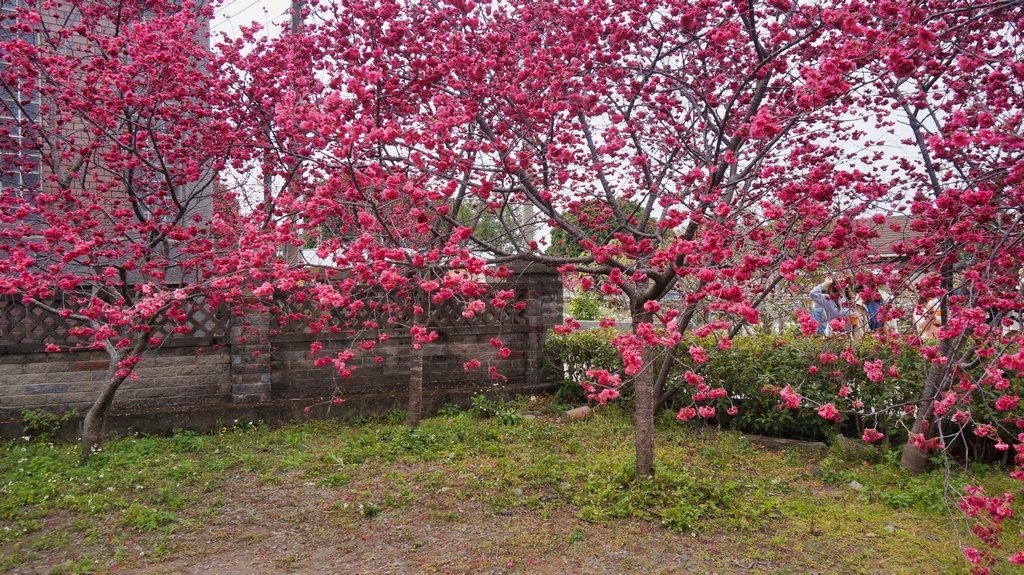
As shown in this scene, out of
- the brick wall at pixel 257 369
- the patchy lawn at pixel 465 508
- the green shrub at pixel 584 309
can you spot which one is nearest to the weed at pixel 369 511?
the patchy lawn at pixel 465 508

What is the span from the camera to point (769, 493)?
464 centimetres

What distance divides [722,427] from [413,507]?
131 inches

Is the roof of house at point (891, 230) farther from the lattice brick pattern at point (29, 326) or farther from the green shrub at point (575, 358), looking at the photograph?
the lattice brick pattern at point (29, 326)

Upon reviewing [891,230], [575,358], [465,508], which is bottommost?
[465,508]

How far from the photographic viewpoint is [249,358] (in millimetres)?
6824

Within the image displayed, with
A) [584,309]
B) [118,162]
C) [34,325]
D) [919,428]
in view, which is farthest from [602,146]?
[584,309]

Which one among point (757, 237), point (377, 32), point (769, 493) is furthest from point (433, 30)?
point (769, 493)

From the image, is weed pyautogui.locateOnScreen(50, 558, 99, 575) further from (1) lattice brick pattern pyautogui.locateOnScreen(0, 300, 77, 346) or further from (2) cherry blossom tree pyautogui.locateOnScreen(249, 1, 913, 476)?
(1) lattice brick pattern pyautogui.locateOnScreen(0, 300, 77, 346)

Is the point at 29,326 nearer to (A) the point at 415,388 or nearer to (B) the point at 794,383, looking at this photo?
(A) the point at 415,388

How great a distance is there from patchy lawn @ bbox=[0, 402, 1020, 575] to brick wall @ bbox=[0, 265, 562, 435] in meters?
0.60

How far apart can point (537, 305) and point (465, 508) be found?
3.89 m

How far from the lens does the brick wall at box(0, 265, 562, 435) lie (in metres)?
6.29

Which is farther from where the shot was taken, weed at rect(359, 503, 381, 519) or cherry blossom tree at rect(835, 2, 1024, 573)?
weed at rect(359, 503, 381, 519)

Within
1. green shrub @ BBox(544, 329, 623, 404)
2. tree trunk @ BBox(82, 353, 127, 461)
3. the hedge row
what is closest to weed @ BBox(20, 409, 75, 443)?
tree trunk @ BBox(82, 353, 127, 461)
